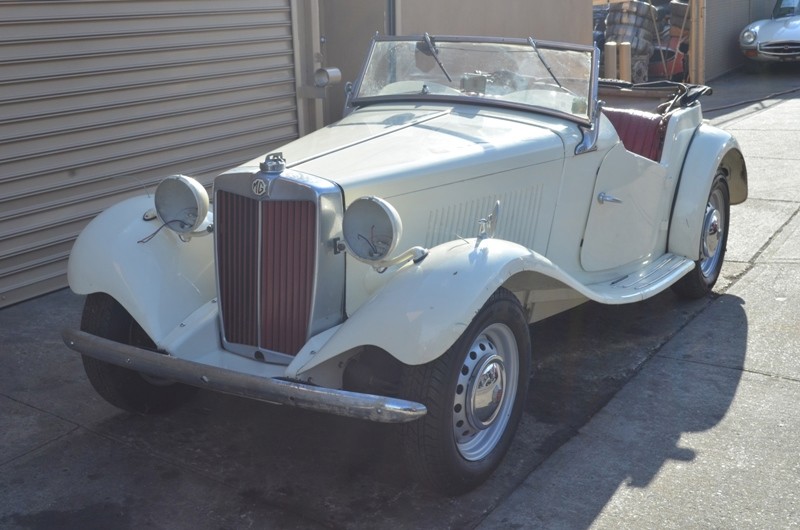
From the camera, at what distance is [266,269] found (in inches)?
147

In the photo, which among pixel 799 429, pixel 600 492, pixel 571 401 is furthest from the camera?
pixel 571 401

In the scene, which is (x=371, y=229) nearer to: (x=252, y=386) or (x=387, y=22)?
(x=252, y=386)

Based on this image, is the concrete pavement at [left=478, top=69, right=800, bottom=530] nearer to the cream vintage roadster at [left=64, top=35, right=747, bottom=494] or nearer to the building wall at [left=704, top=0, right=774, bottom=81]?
the cream vintage roadster at [left=64, top=35, right=747, bottom=494]

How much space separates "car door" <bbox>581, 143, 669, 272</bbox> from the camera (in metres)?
4.91

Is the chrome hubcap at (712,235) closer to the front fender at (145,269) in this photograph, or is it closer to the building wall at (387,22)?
the front fender at (145,269)

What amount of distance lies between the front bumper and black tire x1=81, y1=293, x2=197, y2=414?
0.26 meters

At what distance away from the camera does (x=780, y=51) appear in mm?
16719

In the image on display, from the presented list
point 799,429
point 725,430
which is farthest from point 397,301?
point 799,429

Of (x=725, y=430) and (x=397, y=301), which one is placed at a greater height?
(x=397, y=301)

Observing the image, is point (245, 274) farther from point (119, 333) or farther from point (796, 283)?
point (796, 283)

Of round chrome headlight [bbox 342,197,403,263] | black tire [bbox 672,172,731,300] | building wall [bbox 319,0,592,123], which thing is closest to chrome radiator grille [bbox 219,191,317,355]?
round chrome headlight [bbox 342,197,403,263]

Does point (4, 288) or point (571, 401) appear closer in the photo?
point (571, 401)

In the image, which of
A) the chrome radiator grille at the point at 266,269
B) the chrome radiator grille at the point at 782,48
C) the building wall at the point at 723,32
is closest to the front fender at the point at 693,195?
the chrome radiator grille at the point at 266,269

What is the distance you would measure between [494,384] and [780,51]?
593 inches
